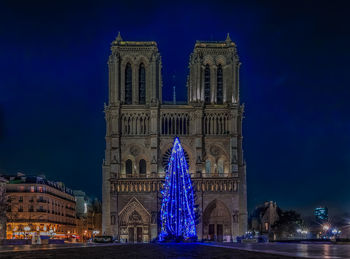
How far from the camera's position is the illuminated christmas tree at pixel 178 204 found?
67188 millimetres

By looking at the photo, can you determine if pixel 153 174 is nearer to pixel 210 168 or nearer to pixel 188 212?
pixel 210 168

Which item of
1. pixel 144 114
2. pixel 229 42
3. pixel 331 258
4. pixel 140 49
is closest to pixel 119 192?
pixel 144 114

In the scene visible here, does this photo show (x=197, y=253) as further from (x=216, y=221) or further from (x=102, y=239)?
(x=216, y=221)

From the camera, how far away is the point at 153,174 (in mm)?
94250

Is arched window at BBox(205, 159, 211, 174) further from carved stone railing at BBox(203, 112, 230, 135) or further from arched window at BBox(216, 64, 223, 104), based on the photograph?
arched window at BBox(216, 64, 223, 104)

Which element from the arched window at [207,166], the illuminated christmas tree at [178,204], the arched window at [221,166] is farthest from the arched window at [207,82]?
the illuminated christmas tree at [178,204]

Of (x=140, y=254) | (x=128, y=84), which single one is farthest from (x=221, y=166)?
(x=140, y=254)

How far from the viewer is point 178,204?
223 ft

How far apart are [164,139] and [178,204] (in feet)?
97.8

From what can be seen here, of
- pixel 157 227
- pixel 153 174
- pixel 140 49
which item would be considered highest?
pixel 140 49

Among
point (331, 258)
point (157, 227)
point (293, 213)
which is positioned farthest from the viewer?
point (293, 213)

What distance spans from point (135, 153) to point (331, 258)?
77.1 m

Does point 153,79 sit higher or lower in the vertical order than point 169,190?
higher

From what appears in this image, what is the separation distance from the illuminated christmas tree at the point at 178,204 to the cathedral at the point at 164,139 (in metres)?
22.2
